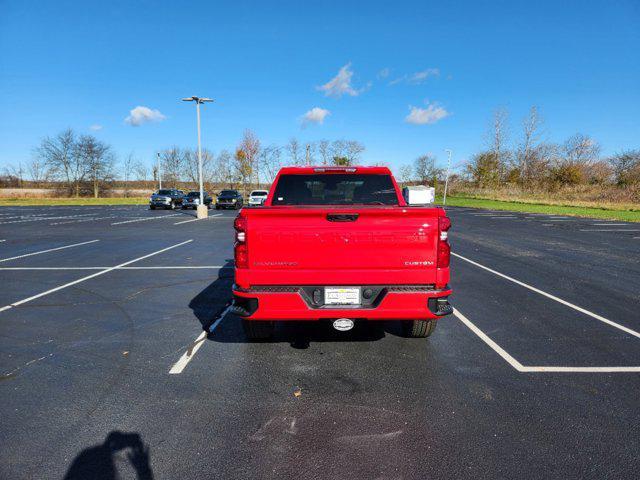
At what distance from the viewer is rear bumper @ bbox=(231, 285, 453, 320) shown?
3240 mm

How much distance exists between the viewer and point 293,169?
4672mm

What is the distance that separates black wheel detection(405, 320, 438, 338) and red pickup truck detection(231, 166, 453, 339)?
85cm

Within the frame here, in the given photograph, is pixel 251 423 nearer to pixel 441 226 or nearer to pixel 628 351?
pixel 441 226

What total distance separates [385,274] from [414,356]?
124cm

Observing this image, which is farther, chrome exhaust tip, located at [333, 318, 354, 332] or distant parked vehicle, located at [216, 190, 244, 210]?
distant parked vehicle, located at [216, 190, 244, 210]

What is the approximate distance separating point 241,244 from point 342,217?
945 millimetres

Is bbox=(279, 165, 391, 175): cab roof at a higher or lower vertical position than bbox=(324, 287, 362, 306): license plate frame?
higher

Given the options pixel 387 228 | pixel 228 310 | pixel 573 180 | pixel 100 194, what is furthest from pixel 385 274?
pixel 100 194

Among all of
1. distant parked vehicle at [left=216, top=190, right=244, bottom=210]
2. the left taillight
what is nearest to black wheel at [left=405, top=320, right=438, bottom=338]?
the left taillight

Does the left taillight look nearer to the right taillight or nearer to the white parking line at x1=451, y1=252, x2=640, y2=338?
the right taillight

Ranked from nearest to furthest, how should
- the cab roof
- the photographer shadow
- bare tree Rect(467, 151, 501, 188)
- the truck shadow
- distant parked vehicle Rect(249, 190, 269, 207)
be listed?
the photographer shadow < the truck shadow < the cab roof < distant parked vehicle Rect(249, 190, 269, 207) < bare tree Rect(467, 151, 501, 188)

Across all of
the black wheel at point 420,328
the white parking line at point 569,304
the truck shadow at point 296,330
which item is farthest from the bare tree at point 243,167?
the black wheel at point 420,328

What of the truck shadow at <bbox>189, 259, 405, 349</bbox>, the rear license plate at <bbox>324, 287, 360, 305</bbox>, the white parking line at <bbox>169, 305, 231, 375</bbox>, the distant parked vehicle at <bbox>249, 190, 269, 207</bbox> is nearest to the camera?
the rear license plate at <bbox>324, 287, 360, 305</bbox>

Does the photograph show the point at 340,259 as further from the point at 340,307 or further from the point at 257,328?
the point at 257,328
